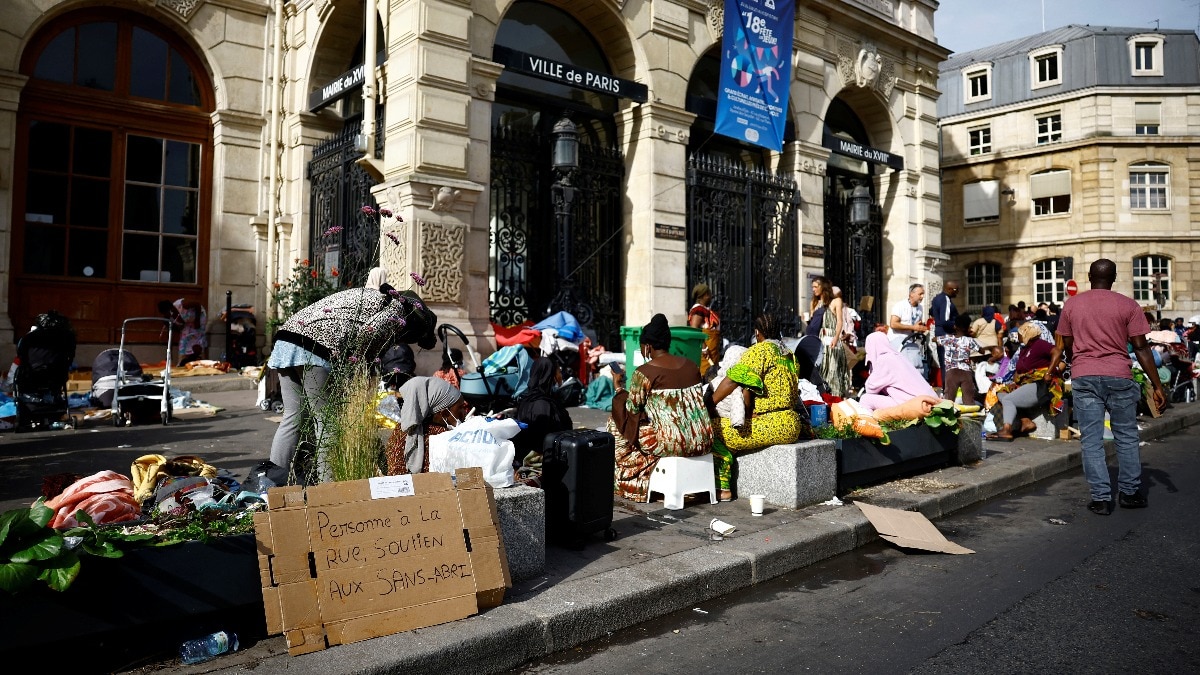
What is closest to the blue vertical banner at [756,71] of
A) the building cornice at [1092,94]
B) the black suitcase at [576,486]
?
the black suitcase at [576,486]

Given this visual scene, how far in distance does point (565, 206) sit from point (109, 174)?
816 cm

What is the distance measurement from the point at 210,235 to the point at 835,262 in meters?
13.0

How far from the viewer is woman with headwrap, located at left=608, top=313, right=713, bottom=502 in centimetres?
589

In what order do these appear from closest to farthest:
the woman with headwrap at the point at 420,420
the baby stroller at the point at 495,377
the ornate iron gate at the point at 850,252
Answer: the woman with headwrap at the point at 420,420 → the baby stroller at the point at 495,377 → the ornate iron gate at the point at 850,252

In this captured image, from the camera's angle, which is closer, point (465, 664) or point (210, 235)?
point (465, 664)

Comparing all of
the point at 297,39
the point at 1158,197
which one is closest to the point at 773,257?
the point at 297,39

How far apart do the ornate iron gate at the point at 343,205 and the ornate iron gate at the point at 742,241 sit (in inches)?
214

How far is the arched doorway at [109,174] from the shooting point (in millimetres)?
12781

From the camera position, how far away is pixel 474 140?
1073 centimetres

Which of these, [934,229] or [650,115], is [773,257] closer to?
[650,115]

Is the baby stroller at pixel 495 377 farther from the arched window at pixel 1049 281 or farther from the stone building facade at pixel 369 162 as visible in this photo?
the arched window at pixel 1049 281

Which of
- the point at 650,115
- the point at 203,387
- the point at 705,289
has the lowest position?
the point at 203,387

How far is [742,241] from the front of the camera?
47.9ft

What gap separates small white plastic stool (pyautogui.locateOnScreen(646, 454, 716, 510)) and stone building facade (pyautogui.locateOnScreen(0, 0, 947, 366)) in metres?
5.10
